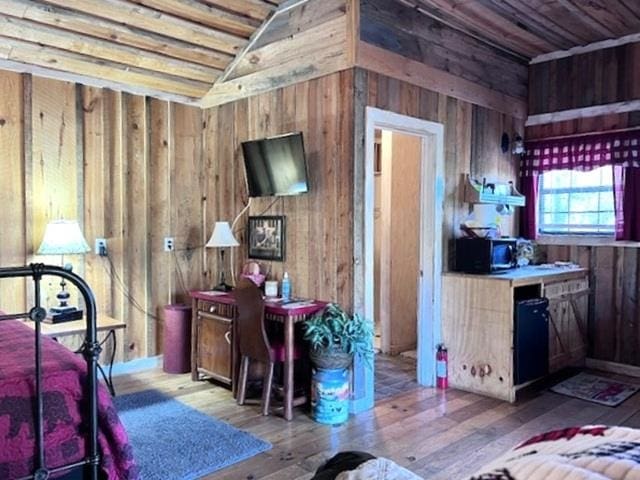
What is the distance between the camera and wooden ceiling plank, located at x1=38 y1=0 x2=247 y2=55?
344cm

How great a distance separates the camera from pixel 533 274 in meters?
3.93

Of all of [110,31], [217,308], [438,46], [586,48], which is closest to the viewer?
[110,31]

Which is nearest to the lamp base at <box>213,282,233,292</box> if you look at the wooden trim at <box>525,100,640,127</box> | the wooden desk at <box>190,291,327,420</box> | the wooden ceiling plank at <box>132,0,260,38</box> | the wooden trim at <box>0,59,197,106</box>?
the wooden desk at <box>190,291,327,420</box>

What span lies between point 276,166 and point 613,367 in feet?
11.5

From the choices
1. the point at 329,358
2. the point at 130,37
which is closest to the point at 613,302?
the point at 329,358

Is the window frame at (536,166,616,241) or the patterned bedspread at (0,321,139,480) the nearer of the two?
the patterned bedspread at (0,321,139,480)

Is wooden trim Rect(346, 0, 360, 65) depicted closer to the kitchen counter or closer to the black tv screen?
the black tv screen

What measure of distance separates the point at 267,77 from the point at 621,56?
10.3 ft

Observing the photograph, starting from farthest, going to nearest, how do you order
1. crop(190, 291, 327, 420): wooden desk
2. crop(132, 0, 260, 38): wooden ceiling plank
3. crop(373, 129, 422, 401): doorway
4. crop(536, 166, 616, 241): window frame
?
crop(373, 129, 422, 401): doorway → crop(536, 166, 616, 241): window frame → crop(132, 0, 260, 38): wooden ceiling plank → crop(190, 291, 327, 420): wooden desk

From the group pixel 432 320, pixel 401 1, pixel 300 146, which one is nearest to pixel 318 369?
pixel 432 320

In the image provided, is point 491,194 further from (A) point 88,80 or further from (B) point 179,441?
(A) point 88,80

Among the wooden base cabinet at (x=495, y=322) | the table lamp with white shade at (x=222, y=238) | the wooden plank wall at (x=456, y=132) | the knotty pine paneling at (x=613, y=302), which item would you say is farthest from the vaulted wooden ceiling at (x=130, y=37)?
→ the knotty pine paneling at (x=613, y=302)

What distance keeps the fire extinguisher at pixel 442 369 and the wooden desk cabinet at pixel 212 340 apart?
64.5 inches

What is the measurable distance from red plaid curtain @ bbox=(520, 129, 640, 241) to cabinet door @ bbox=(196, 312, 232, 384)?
10.2ft
